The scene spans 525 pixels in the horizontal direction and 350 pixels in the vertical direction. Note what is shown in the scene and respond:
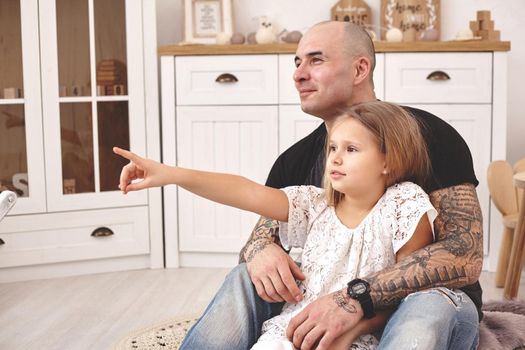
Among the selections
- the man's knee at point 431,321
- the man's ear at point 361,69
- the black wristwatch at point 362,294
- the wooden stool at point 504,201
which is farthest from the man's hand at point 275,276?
the wooden stool at point 504,201

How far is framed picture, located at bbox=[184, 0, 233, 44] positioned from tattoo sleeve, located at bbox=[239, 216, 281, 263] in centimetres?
211

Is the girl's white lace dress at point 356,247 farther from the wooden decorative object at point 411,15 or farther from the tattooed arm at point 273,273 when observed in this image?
the wooden decorative object at point 411,15

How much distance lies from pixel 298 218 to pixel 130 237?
2.08 meters

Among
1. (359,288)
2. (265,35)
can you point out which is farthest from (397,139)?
(265,35)

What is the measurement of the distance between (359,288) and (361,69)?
674mm

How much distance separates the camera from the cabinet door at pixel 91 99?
11.7 feet

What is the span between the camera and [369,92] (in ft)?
6.77

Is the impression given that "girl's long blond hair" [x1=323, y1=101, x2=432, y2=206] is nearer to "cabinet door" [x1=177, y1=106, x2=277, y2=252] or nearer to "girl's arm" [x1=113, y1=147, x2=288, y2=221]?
"girl's arm" [x1=113, y1=147, x2=288, y2=221]

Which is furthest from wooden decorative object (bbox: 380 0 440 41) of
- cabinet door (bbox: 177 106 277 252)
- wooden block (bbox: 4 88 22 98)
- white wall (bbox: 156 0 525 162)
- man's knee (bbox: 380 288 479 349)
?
man's knee (bbox: 380 288 479 349)

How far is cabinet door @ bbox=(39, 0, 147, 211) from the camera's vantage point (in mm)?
3580

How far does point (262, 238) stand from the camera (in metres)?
1.92

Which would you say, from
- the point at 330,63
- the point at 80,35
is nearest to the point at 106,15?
the point at 80,35

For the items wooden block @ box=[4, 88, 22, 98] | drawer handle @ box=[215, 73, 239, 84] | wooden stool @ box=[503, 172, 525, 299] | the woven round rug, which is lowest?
the woven round rug

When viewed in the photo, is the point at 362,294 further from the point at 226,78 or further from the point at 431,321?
the point at 226,78
